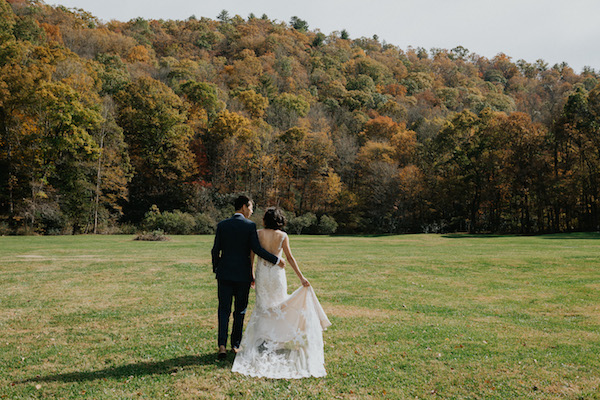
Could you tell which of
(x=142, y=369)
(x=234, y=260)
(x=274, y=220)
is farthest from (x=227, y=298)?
(x=142, y=369)

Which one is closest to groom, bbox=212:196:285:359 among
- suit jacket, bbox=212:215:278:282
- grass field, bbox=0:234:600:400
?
suit jacket, bbox=212:215:278:282

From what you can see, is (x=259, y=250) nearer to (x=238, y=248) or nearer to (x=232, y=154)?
(x=238, y=248)

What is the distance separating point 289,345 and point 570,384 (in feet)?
12.4

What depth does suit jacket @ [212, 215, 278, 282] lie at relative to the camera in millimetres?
6246

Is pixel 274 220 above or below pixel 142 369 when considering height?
above

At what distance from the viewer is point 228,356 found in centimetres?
648

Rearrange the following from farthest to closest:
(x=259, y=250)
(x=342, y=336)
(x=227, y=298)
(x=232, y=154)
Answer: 1. (x=232, y=154)
2. (x=342, y=336)
3. (x=227, y=298)
4. (x=259, y=250)

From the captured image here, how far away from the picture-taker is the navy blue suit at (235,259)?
6.25 meters

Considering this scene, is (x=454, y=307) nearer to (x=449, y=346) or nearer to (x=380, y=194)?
(x=449, y=346)

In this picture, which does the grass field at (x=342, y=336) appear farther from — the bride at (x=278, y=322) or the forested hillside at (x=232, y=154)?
the forested hillside at (x=232, y=154)

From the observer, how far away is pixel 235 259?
20.6 feet

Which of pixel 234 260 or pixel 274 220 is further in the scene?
pixel 274 220

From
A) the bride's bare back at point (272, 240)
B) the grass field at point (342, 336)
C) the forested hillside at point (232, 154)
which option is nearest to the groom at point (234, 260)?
the bride's bare back at point (272, 240)

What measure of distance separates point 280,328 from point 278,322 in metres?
0.09
